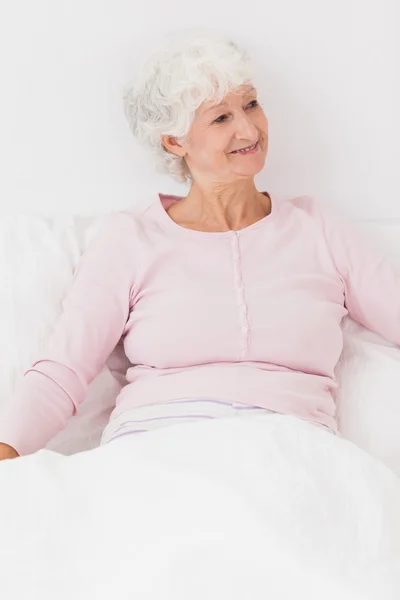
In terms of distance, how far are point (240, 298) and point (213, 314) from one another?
55 millimetres

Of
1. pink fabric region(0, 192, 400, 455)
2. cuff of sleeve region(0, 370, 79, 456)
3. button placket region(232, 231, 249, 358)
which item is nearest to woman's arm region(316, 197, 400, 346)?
pink fabric region(0, 192, 400, 455)

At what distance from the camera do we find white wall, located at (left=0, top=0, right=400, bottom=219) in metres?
1.82

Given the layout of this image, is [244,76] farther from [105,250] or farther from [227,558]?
[227,558]

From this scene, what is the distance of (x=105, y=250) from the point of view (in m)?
1.61

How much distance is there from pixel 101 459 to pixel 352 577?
0.39 metres

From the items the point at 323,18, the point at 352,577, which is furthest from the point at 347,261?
the point at 352,577

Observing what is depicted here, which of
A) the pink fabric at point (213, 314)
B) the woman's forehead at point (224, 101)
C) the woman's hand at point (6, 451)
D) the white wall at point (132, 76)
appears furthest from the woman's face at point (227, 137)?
the woman's hand at point (6, 451)

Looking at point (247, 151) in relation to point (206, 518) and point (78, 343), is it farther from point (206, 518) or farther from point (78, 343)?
point (206, 518)

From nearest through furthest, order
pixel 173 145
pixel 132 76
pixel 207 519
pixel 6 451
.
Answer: pixel 207 519, pixel 6 451, pixel 173 145, pixel 132 76

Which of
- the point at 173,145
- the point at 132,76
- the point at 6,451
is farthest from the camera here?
the point at 132,76

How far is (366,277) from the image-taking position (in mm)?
1624

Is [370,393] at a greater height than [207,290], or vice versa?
[207,290]

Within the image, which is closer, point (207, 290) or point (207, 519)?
point (207, 519)

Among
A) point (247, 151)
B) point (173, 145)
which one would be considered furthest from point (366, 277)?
point (173, 145)
